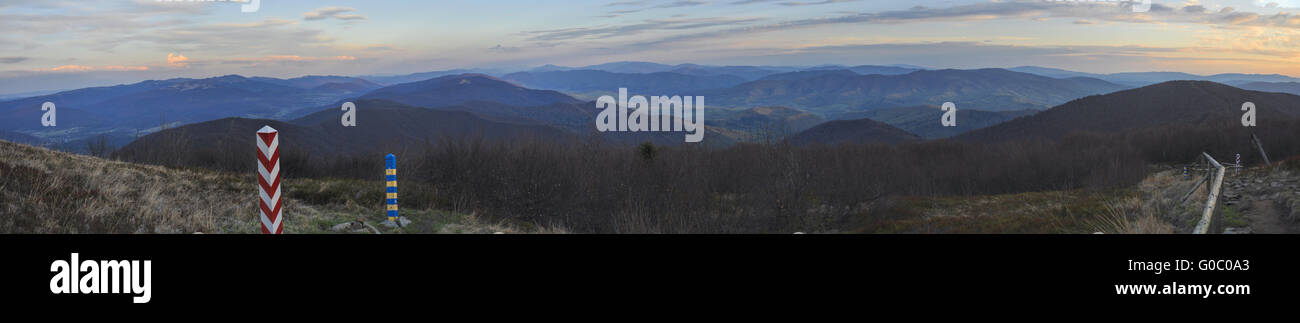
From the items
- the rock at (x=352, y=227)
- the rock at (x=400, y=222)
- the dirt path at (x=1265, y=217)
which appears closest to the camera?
the dirt path at (x=1265, y=217)

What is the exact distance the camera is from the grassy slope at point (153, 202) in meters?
9.55

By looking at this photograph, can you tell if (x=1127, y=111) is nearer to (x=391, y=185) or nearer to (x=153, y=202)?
(x=391, y=185)

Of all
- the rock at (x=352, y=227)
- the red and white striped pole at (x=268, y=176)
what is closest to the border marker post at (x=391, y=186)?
the rock at (x=352, y=227)

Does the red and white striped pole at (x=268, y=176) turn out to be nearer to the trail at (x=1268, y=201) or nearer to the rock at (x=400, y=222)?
the rock at (x=400, y=222)

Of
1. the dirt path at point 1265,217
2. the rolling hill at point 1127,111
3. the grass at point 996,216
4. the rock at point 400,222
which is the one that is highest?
the rolling hill at point 1127,111

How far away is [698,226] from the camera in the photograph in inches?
656

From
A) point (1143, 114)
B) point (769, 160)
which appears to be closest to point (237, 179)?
point (769, 160)

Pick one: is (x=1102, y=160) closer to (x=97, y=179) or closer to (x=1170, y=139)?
(x=1170, y=139)

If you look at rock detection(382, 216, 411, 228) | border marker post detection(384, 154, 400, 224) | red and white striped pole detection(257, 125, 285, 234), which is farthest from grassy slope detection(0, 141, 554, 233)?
red and white striped pole detection(257, 125, 285, 234)

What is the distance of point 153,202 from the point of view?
11523 mm

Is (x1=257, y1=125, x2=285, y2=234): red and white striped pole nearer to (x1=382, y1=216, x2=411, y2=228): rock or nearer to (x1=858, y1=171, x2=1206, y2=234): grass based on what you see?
(x1=382, y1=216, x2=411, y2=228): rock

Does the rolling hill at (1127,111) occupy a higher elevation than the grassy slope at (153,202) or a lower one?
higher

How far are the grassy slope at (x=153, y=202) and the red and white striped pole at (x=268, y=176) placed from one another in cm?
150

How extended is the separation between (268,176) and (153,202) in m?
3.64
